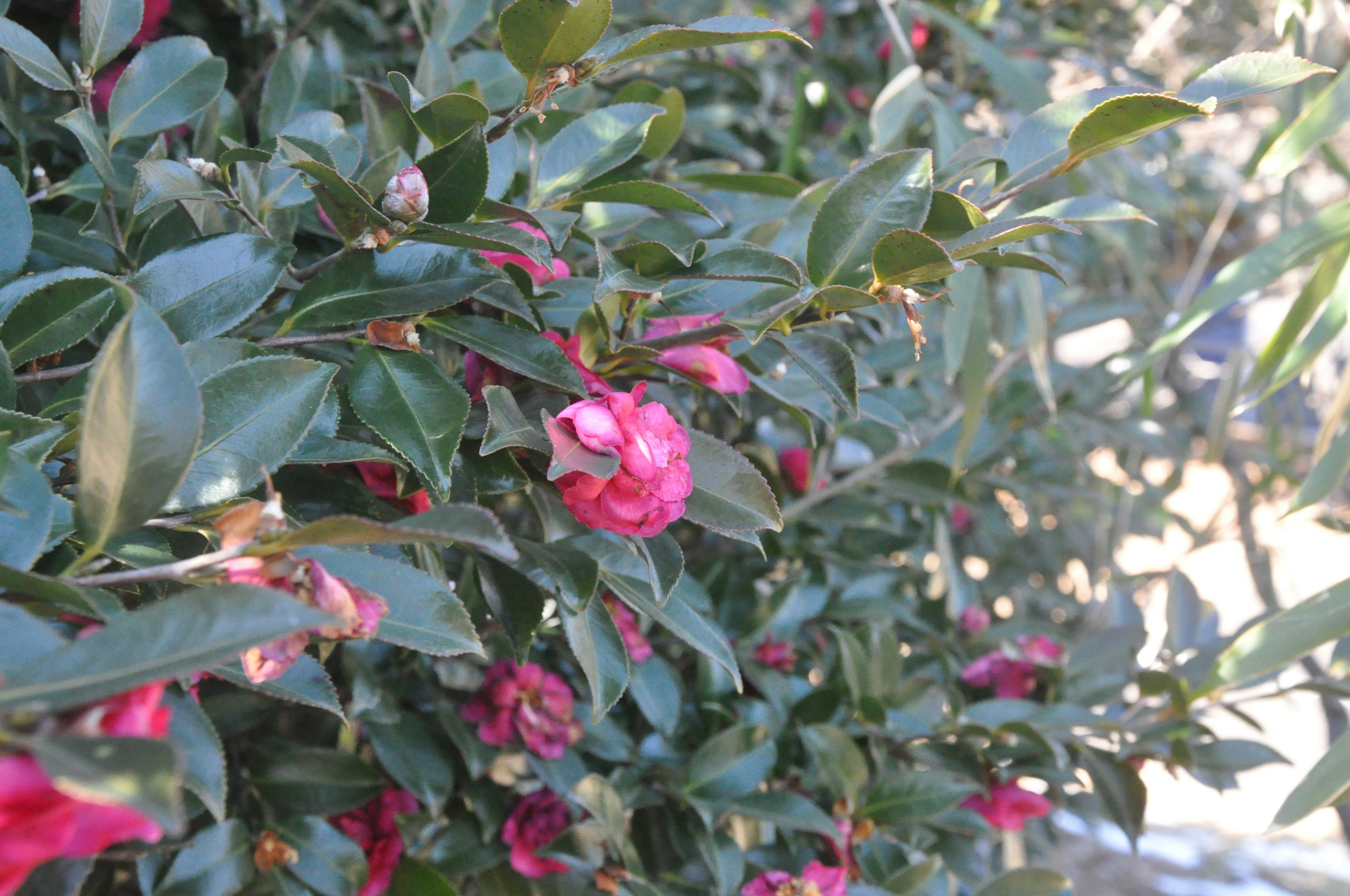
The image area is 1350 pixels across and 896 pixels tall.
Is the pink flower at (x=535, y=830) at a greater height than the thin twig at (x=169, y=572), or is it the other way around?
the thin twig at (x=169, y=572)

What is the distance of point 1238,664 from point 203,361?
726 mm

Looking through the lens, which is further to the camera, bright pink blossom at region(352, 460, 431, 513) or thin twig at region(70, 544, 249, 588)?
bright pink blossom at region(352, 460, 431, 513)

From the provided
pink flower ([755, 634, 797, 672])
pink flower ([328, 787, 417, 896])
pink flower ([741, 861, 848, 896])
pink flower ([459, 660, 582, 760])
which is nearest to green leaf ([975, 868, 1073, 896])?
pink flower ([741, 861, 848, 896])

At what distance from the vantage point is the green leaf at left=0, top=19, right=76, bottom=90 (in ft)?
1.55

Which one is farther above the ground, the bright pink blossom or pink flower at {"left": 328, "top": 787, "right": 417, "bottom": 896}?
the bright pink blossom

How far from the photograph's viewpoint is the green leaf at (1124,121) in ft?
1.36

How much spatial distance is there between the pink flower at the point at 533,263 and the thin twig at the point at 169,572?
0.70 ft

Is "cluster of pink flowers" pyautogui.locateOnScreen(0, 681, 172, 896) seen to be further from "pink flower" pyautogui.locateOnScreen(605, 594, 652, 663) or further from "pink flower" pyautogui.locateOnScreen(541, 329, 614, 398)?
"pink flower" pyautogui.locateOnScreen(605, 594, 652, 663)

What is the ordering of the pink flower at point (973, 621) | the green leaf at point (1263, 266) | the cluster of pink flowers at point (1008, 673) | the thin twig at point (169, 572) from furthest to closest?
the pink flower at point (973, 621) → the cluster of pink flowers at point (1008, 673) → the green leaf at point (1263, 266) → the thin twig at point (169, 572)

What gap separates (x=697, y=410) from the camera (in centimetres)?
91

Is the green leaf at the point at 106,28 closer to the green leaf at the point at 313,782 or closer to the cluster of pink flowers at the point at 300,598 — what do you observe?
the cluster of pink flowers at the point at 300,598

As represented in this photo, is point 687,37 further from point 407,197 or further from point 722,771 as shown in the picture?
A: point 722,771

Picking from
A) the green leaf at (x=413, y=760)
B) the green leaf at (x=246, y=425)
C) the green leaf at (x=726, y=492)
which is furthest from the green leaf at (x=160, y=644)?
the green leaf at (x=413, y=760)

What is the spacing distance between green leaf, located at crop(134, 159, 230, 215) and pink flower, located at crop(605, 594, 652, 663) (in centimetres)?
44
